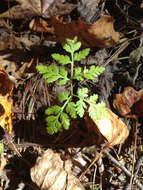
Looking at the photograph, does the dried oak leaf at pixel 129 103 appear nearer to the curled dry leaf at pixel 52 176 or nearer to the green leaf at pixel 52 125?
the green leaf at pixel 52 125

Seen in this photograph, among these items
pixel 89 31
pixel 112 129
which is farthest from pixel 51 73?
pixel 112 129

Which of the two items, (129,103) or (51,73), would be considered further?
(129,103)

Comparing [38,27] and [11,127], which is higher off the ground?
[38,27]

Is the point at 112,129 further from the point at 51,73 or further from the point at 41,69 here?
the point at 41,69

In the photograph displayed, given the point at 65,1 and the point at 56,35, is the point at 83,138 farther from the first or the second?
the point at 65,1

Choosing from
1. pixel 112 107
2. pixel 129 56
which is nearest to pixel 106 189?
pixel 112 107

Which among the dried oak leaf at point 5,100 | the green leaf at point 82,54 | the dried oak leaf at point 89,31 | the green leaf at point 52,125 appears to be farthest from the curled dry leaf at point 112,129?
the dried oak leaf at point 5,100
